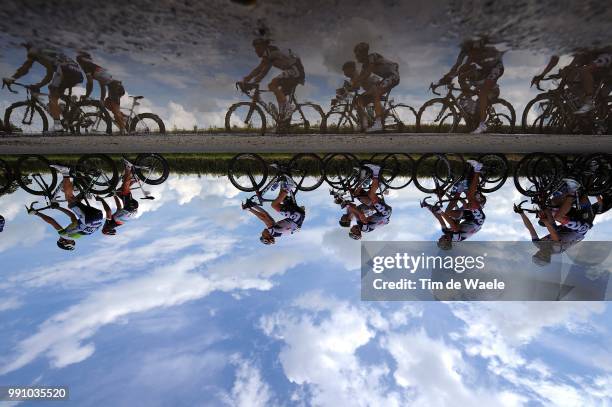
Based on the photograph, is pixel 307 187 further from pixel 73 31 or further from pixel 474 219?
pixel 73 31

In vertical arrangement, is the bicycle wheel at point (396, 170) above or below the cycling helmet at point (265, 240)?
above

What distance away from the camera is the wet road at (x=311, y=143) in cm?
808

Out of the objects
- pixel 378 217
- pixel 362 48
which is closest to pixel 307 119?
pixel 362 48

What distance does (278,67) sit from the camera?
698cm

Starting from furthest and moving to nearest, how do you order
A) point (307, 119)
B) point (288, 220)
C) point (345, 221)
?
point (345, 221)
point (288, 220)
point (307, 119)

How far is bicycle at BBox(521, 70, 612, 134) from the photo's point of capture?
7371 mm

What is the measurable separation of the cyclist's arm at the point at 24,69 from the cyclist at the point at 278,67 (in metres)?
4.32

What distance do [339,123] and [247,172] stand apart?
9.20ft

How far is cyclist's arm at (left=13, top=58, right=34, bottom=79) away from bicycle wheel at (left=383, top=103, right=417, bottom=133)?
7731 mm

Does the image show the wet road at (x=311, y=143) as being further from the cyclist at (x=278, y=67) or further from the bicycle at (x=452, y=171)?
the cyclist at (x=278, y=67)

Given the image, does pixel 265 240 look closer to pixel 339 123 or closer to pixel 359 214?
pixel 359 214

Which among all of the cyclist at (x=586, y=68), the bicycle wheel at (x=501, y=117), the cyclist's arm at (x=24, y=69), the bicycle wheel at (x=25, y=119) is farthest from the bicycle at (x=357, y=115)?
the bicycle wheel at (x=25, y=119)

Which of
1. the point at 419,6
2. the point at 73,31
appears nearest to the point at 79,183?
the point at 73,31

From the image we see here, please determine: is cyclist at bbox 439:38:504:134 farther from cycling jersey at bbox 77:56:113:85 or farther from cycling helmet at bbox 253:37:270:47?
cycling jersey at bbox 77:56:113:85
